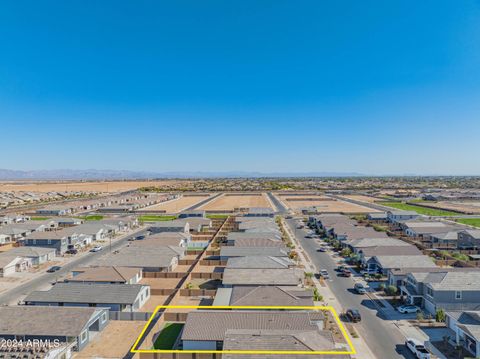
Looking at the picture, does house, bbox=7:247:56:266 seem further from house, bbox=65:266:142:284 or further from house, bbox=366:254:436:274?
house, bbox=366:254:436:274

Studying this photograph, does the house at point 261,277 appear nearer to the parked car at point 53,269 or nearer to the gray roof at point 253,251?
the gray roof at point 253,251

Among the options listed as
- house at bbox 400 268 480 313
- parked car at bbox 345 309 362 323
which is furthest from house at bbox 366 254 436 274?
parked car at bbox 345 309 362 323

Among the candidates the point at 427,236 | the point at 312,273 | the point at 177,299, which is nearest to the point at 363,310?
the point at 312,273

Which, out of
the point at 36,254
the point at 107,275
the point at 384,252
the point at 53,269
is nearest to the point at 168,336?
the point at 107,275

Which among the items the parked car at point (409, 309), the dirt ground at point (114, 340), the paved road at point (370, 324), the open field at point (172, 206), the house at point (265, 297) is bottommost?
the dirt ground at point (114, 340)

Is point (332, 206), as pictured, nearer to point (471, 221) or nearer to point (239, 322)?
point (471, 221)

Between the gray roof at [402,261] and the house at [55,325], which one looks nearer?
the house at [55,325]

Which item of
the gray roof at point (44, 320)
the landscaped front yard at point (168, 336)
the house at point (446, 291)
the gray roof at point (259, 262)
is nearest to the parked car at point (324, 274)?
the gray roof at point (259, 262)

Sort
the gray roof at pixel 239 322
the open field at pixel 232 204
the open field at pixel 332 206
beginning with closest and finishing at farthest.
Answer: the gray roof at pixel 239 322
the open field at pixel 332 206
the open field at pixel 232 204
